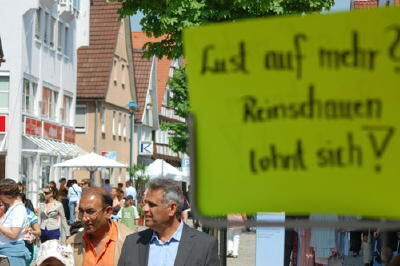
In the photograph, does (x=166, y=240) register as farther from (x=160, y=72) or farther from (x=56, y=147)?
(x=160, y=72)

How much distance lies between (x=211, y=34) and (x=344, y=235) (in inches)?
582

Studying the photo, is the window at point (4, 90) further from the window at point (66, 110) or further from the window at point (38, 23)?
the window at point (66, 110)

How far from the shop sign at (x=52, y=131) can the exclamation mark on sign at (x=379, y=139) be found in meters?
38.4

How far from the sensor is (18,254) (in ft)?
33.9

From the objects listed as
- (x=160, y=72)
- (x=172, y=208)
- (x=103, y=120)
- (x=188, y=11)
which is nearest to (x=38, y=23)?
(x=103, y=120)

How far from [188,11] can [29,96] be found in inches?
678

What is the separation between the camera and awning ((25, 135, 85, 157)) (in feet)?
129

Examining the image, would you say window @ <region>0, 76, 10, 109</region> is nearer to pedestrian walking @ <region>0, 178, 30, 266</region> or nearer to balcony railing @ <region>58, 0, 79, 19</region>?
balcony railing @ <region>58, 0, 79, 19</region>

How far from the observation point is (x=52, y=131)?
141 feet

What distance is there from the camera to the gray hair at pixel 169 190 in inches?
278

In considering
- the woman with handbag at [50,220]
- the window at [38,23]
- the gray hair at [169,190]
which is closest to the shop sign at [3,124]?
the window at [38,23]

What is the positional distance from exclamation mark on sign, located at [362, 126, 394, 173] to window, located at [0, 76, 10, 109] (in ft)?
114

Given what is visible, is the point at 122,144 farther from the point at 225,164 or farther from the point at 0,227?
the point at 225,164

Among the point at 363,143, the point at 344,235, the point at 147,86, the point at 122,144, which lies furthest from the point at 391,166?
the point at 147,86
